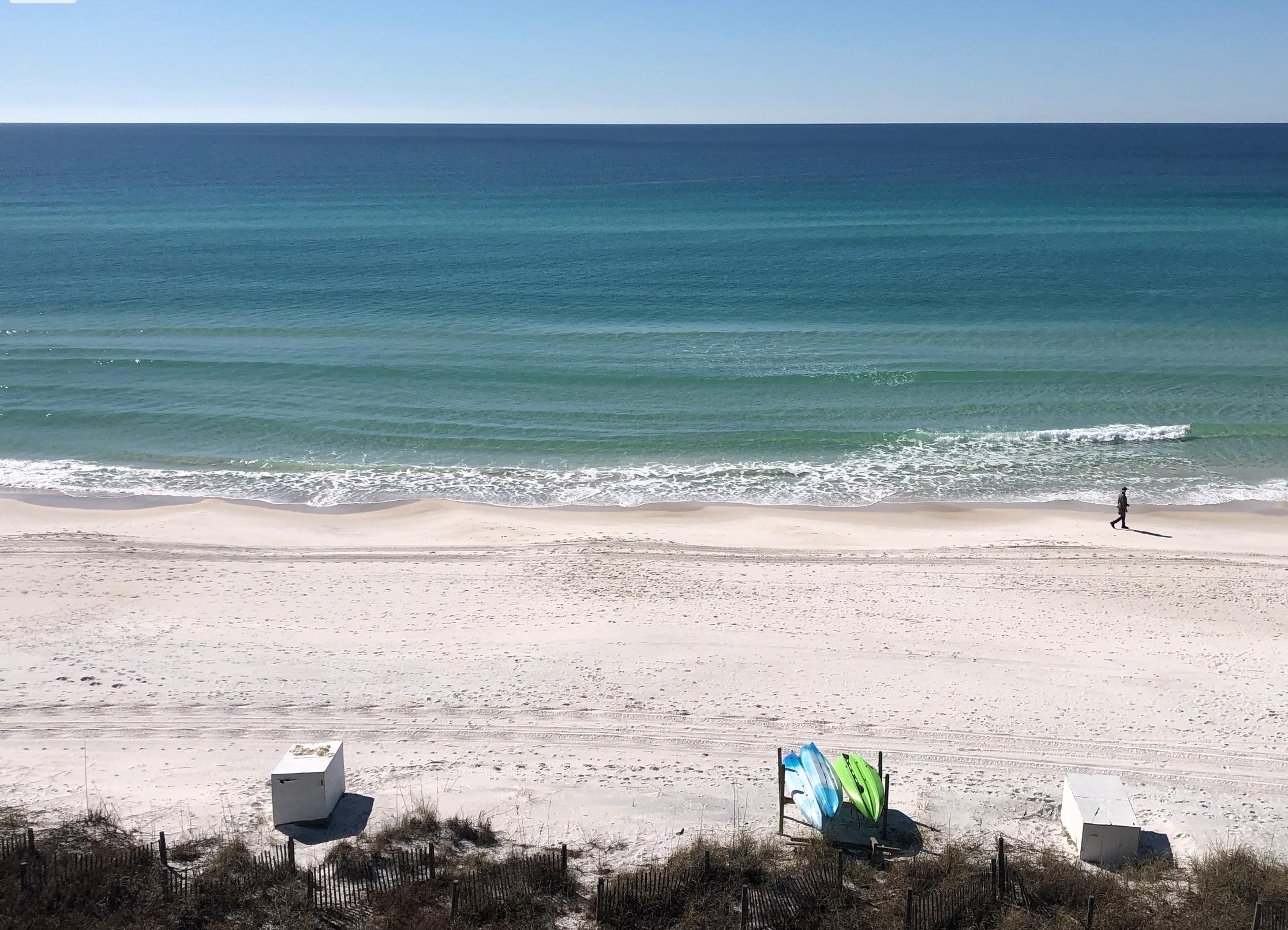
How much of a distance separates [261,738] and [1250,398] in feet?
109

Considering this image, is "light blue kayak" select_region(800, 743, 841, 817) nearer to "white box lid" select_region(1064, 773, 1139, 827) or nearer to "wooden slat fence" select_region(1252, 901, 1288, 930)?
"white box lid" select_region(1064, 773, 1139, 827)

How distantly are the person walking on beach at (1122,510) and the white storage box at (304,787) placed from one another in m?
20.2

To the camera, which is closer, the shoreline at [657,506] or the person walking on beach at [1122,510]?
the person walking on beach at [1122,510]

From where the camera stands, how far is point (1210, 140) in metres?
196

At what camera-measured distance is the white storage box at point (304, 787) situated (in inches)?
500

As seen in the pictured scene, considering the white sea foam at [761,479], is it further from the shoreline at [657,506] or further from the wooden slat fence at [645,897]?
the wooden slat fence at [645,897]

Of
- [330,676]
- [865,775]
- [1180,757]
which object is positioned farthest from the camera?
[330,676]

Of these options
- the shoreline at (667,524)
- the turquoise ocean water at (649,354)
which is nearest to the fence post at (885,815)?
the shoreline at (667,524)

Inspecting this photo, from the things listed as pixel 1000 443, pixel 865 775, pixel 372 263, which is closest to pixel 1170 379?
pixel 1000 443

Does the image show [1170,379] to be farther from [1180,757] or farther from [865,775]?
[865,775]

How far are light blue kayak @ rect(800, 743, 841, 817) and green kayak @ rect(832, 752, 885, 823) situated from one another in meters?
0.12

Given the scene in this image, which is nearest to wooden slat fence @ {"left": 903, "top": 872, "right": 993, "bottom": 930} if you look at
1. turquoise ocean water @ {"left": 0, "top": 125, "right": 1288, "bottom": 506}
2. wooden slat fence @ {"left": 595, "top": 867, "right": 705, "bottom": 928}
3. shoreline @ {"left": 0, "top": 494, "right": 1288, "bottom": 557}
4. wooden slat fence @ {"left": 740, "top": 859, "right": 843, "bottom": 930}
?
wooden slat fence @ {"left": 740, "top": 859, "right": 843, "bottom": 930}

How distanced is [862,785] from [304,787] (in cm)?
708

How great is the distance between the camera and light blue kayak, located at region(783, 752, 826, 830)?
12.9 meters
